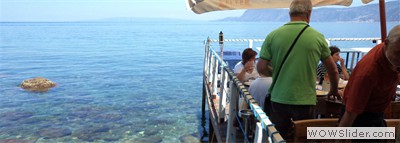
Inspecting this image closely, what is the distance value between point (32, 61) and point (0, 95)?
19.6m

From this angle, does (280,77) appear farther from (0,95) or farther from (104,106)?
(0,95)

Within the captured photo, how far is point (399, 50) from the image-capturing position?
2029 mm

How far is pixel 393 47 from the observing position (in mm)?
2051

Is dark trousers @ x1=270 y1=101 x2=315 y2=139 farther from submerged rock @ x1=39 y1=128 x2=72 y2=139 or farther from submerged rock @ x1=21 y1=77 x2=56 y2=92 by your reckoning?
submerged rock @ x1=21 y1=77 x2=56 y2=92

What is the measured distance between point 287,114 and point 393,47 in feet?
3.88

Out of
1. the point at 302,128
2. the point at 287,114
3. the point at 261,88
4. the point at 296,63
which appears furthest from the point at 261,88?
the point at 302,128

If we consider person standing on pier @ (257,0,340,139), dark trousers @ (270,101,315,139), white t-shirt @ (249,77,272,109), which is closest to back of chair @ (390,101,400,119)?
person standing on pier @ (257,0,340,139)

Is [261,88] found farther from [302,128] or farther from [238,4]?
[238,4]

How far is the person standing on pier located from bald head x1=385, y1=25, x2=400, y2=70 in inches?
33.6

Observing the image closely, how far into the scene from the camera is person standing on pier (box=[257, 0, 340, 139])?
295 centimetres

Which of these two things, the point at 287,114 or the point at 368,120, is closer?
the point at 368,120

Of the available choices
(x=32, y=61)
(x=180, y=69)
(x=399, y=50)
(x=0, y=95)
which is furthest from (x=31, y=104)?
(x=32, y=61)

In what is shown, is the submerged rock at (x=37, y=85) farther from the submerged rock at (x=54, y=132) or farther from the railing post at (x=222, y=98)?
the railing post at (x=222, y=98)

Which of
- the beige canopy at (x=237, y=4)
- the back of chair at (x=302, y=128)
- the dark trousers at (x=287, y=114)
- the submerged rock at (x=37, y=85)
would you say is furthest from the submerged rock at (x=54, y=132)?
the back of chair at (x=302, y=128)
